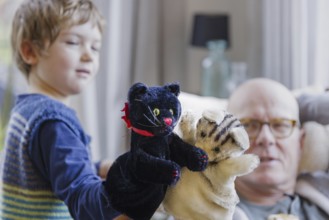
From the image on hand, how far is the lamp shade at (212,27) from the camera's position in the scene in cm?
293

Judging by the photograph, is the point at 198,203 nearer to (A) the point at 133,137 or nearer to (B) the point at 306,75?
(A) the point at 133,137

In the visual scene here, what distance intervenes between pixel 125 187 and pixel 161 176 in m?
0.08

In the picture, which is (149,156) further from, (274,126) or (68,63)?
(274,126)

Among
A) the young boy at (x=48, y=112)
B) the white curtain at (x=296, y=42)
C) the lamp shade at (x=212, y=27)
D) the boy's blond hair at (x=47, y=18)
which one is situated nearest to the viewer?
the young boy at (x=48, y=112)

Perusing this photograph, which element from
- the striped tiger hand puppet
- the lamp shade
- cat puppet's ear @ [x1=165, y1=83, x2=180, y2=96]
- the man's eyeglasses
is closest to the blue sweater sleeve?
the striped tiger hand puppet

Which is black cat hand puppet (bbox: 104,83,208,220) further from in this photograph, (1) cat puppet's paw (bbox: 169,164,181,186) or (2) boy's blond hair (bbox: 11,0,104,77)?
(2) boy's blond hair (bbox: 11,0,104,77)

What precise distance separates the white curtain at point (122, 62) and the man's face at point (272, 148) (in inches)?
45.4

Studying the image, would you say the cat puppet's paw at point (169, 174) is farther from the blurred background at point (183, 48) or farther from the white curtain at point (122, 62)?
the white curtain at point (122, 62)

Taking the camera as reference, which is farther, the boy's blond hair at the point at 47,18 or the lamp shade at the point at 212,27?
the lamp shade at the point at 212,27

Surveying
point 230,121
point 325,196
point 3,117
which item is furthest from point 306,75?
point 230,121

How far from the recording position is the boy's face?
4.05 feet

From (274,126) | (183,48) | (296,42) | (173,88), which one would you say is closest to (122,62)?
(183,48)

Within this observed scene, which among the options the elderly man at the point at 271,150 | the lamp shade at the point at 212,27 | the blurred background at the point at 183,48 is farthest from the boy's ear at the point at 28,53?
the lamp shade at the point at 212,27

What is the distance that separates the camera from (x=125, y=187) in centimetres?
83
